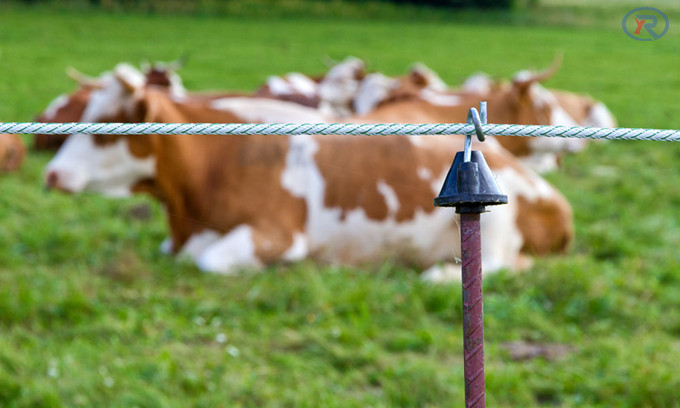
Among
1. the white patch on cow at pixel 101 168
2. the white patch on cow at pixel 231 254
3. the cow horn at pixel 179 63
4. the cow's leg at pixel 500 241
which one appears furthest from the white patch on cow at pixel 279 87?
the cow's leg at pixel 500 241

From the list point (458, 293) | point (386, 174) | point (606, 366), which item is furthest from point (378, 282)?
point (606, 366)

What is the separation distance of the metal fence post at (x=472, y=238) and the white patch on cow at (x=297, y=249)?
3.37 m

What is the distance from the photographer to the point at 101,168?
4.82 meters

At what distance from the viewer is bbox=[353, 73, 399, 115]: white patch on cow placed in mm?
9539

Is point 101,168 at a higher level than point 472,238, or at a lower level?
lower

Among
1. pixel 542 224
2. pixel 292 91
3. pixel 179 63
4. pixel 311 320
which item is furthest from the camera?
pixel 179 63

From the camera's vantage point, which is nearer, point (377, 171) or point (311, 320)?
point (311, 320)

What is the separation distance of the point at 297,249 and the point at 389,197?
0.60 m

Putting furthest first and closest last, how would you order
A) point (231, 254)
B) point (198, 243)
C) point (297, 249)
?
point (198, 243) < point (297, 249) < point (231, 254)

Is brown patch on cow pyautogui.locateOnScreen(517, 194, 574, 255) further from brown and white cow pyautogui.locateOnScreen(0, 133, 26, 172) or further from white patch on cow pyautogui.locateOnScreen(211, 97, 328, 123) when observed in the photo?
brown and white cow pyautogui.locateOnScreen(0, 133, 26, 172)

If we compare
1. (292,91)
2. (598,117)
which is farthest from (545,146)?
(292,91)

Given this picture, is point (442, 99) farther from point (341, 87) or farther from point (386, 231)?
point (341, 87)

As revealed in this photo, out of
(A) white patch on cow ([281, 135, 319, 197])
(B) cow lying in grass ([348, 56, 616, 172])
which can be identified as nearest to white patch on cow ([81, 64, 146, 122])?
(A) white patch on cow ([281, 135, 319, 197])

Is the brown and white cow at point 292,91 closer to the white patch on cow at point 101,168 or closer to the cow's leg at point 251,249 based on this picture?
the white patch on cow at point 101,168
